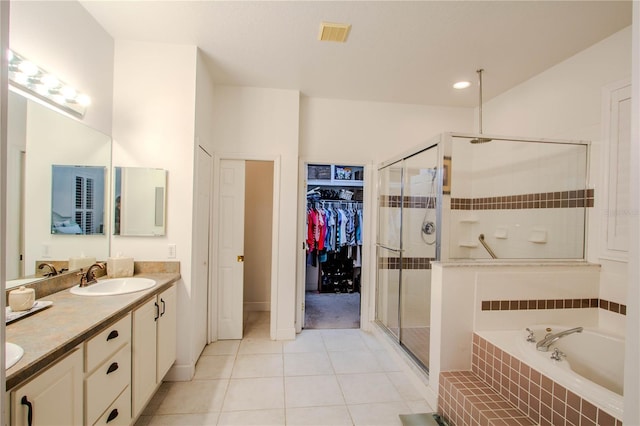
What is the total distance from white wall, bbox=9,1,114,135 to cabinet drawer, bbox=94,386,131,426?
176 cm

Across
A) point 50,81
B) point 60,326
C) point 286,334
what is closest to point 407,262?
point 286,334

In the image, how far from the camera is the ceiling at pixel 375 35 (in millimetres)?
1815

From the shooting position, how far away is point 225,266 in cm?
296

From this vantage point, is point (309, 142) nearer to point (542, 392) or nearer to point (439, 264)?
point (439, 264)

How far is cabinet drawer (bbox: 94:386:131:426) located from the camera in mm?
1349

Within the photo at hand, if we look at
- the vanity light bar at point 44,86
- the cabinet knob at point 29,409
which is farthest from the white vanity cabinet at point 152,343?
the vanity light bar at point 44,86

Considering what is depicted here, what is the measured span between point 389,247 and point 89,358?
2.59 meters

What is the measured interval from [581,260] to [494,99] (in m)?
1.89

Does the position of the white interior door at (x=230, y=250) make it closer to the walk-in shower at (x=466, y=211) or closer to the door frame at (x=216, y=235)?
the door frame at (x=216, y=235)

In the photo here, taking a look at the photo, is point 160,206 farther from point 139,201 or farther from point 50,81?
point 50,81

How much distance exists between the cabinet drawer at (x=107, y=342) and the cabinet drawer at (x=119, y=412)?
0.87ft

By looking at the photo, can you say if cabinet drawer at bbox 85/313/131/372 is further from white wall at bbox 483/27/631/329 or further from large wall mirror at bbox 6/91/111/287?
white wall at bbox 483/27/631/329

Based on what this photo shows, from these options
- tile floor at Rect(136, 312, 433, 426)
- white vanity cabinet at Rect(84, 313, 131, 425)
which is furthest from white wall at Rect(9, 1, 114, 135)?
tile floor at Rect(136, 312, 433, 426)

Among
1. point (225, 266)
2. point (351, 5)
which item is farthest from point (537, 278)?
point (225, 266)
